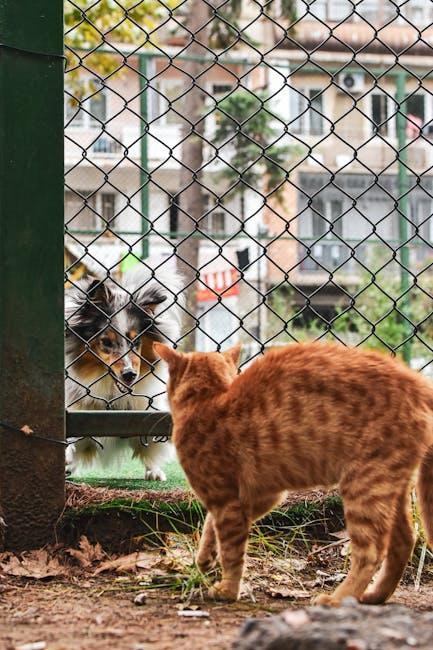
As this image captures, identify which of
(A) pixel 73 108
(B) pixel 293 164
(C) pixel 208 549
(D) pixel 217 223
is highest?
(A) pixel 73 108

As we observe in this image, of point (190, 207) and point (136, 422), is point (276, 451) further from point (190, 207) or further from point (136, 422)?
point (190, 207)

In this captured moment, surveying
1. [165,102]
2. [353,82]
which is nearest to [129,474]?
[165,102]

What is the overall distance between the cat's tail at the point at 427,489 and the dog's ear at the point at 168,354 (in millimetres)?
736

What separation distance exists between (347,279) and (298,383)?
17.9 m

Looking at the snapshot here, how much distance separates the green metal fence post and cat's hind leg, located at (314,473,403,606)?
3.08 feet

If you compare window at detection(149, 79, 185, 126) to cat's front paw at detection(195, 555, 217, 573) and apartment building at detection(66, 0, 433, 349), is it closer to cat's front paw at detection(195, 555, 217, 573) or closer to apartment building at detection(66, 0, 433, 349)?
apartment building at detection(66, 0, 433, 349)

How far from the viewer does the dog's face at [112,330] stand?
473 centimetres

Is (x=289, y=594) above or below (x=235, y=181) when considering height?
below

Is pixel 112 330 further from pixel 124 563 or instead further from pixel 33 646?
pixel 33 646

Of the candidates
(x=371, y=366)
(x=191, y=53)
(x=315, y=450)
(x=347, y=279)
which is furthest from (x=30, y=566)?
(x=347, y=279)

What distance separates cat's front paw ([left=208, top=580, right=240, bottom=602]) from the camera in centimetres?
231

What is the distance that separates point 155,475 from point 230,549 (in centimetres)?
231

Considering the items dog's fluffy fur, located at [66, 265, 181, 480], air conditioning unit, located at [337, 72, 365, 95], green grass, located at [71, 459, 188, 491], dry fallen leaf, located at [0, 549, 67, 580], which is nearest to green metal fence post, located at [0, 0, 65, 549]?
dry fallen leaf, located at [0, 549, 67, 580]

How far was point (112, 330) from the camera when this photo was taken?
479cm
